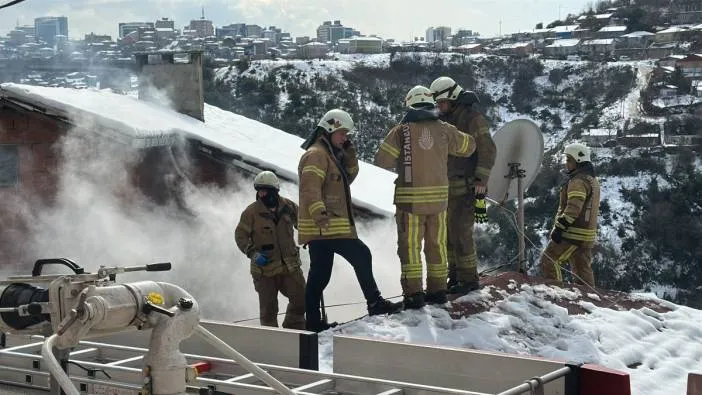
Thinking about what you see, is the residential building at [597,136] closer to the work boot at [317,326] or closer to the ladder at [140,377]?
the work boot at [317,326]

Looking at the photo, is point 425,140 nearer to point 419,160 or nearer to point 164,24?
point 419,160

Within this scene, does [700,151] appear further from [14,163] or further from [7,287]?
[7,287]

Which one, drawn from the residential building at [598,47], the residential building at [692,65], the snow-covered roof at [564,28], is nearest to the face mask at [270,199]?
the residential building at [692,65]

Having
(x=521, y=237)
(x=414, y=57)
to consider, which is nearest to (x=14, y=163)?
(x=521, y=237)

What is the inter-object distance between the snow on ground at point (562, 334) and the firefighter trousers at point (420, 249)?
0.95 feet

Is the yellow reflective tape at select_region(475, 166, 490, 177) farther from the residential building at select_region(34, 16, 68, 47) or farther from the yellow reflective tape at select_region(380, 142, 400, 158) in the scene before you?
the residential building at select_region(34, 16, 68, 47)

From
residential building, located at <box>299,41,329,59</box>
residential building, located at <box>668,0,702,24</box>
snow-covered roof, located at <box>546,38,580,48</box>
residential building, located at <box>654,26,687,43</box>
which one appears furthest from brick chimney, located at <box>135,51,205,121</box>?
residential building, located at <box>668,0,702,24</box>

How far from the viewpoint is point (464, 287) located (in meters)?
9.10

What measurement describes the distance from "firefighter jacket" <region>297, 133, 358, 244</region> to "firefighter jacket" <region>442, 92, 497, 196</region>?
3.87 feet

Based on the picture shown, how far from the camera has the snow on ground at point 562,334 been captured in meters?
7.45

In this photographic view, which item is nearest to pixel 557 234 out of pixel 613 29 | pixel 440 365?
pixel 440 365

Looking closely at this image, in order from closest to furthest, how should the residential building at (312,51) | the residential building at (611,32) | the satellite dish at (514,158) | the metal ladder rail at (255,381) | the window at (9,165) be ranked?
the metal ladder rail at (255,381) → the satellite dish at (514,158) → the window at (9,165) → the residential building at (312,51) → the residential building at (611,32)

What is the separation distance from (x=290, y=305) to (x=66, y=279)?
566 centimetres

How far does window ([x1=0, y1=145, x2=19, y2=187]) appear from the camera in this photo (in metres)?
15.5
